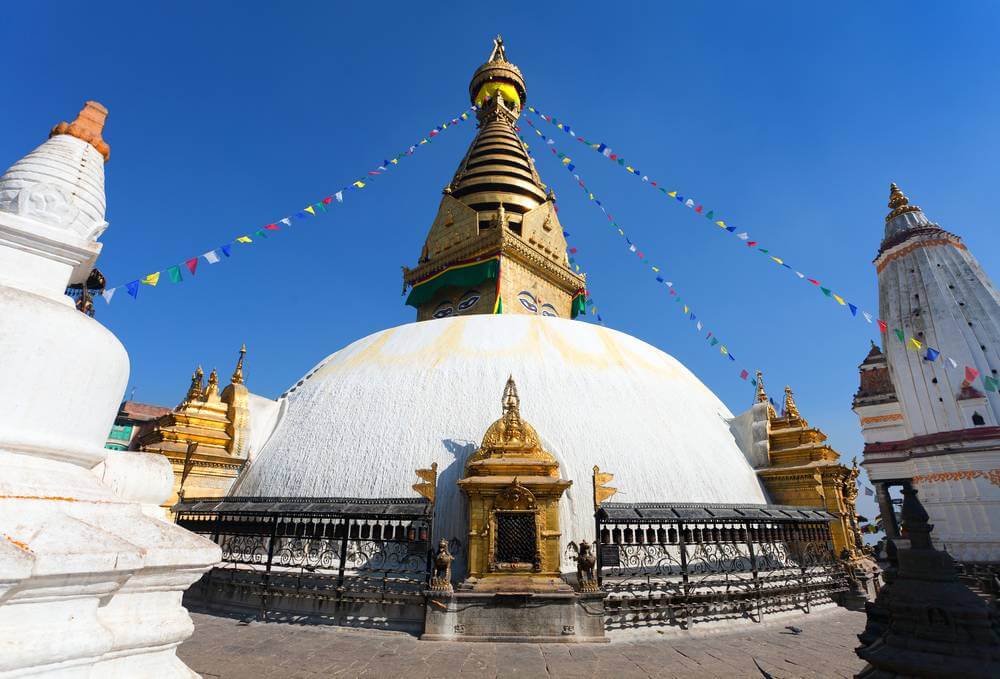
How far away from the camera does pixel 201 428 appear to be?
10406 mm

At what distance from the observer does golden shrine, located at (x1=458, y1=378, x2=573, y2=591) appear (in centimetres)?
688

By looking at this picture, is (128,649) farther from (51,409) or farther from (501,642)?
(501,642)

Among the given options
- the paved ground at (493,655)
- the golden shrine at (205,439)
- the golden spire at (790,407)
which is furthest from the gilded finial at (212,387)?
the golden spire at (790,407)

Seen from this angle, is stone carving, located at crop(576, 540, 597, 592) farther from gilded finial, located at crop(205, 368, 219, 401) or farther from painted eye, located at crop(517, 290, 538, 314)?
painted eye, located at crop(517, 290, 538, 314)

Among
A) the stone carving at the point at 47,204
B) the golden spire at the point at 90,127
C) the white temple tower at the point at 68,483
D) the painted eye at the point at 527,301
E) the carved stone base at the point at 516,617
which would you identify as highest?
the painted eye at the point at 527,301

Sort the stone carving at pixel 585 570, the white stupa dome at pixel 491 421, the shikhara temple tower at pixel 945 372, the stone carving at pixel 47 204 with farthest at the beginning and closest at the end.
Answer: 1. the shikhara temple tower at pixel 945 372
2. the white stupa dome at pixel 491 421
3. the stone carving at pixel 585 570
4. the stone carving at pixel 47 204

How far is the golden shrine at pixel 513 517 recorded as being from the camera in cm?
688

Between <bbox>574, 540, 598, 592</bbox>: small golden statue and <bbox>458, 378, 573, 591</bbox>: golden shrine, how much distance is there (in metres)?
0.23

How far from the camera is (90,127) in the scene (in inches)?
113

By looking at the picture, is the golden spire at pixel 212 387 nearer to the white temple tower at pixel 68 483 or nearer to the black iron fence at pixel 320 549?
the black iron fence at pixel 320 549

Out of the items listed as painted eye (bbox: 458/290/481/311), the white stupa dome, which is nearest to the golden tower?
painted eye (bbox: 458/290/481/311)

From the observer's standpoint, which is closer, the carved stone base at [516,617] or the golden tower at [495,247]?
the carved stone base at [516,617]

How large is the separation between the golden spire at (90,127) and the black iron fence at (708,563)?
7.10m

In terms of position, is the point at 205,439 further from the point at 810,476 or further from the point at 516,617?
the point at 810,476
